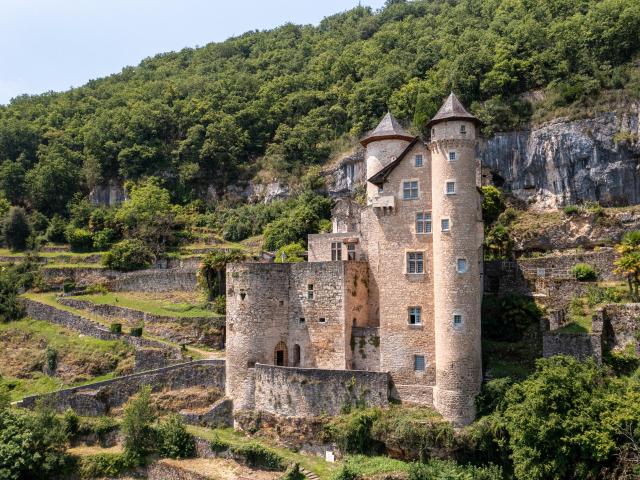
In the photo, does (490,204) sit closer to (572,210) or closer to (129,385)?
(572,210)

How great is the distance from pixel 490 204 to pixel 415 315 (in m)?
24.8

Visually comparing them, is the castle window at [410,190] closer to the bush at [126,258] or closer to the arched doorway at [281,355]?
the arched doorway at [281,355]

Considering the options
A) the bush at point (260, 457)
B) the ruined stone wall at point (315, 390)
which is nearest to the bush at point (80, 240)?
the ruined stone wall at point (315, 390)

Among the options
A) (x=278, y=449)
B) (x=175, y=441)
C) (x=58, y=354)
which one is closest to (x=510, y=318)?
(x=278, y=449)

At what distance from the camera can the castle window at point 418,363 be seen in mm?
31594

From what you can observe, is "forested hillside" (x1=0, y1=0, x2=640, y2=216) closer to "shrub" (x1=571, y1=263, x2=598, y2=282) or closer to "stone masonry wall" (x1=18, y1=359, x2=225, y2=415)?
"shrub" (x1=571, y1=263, x2=598, y2=282)

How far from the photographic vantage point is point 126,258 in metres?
59.8

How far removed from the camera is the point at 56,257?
216 ft

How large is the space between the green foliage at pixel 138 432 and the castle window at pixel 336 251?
1461 centimetres

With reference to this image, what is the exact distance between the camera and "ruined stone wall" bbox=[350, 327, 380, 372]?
109 ft

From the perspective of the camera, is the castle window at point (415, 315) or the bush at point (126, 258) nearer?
the castle window at point (415, 315)

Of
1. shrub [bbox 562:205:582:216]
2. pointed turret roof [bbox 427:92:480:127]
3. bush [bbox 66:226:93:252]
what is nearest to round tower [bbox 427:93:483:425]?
pointed turret roof [bbox 427:92:480:127]

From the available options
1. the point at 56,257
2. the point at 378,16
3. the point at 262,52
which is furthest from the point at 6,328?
the point at 378,16

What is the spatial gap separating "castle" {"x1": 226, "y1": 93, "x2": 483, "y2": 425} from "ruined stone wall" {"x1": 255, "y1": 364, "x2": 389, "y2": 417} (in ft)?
0.99
